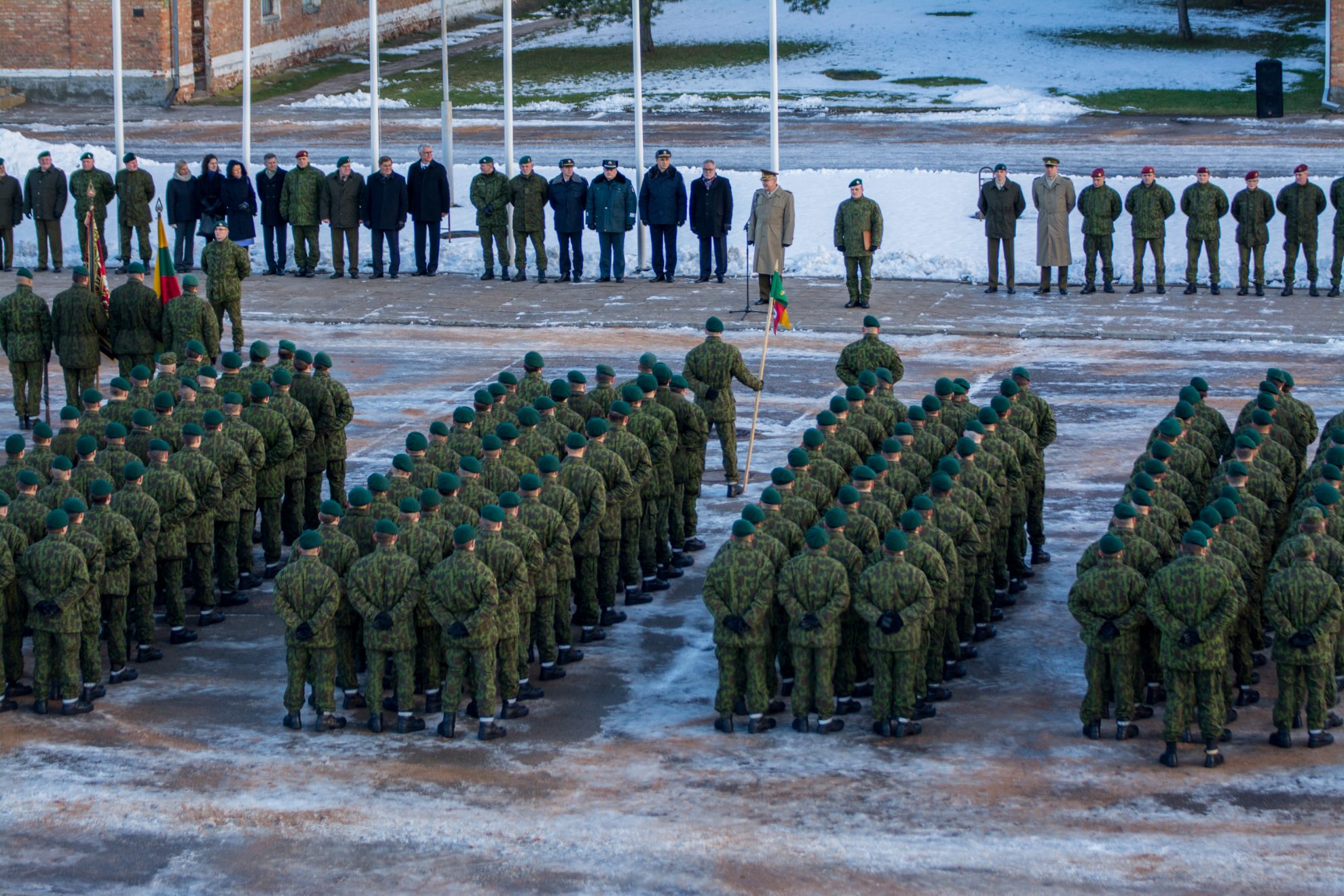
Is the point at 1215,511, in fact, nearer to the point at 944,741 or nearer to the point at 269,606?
the point at 944,741

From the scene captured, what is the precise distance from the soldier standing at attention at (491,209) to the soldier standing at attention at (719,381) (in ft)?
31.3

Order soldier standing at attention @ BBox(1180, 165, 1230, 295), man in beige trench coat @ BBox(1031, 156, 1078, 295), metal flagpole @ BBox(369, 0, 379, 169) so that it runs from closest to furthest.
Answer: soldier standing at attention @ BBox(1180, 165, 1230, 295) < man in beige trench coat @ BBox(1031, 156, 1078, 295) < metal flagpole @ BBox(369, 0, 379, 169)

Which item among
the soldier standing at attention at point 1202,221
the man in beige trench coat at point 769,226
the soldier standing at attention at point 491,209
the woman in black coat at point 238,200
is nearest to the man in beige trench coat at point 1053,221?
the soldier standing at attention at point 1202,221

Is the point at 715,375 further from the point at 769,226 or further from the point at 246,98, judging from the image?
the point at 246,98

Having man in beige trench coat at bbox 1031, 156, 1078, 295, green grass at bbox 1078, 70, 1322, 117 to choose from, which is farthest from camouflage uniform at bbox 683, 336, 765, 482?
green grass at bbox 1078, 70, 1322, 117

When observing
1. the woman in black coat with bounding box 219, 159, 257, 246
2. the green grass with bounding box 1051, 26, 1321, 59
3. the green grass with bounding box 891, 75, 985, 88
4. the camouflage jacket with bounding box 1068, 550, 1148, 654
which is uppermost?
the green grass with bounding box 1051, 26, 1321, 59

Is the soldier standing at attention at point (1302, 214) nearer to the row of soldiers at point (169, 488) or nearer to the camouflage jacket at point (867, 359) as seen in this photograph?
the camouflage jacket at point (867, 359)

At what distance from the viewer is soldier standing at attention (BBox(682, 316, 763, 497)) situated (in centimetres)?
1712

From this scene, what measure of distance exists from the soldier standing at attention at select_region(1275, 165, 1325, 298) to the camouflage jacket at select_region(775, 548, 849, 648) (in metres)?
14.4

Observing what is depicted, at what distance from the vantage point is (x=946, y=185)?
2955cm

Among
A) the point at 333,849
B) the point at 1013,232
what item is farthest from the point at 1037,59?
the point at 333,849

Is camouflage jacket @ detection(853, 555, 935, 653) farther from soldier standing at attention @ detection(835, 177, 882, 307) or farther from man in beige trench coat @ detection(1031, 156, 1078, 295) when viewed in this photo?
man in beige trench coat @ detection(1031, 156, 1078, 295)

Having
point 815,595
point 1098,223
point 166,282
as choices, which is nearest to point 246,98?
point 166,282

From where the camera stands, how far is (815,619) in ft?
38.7
